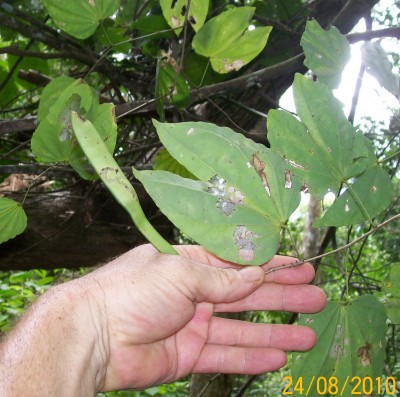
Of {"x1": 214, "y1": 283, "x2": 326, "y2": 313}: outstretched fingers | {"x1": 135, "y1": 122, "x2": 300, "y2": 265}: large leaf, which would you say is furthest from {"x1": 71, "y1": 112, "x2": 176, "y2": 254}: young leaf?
{"x1": 214, "y1": 283, "x2": 326, "y2": 313}: outstretched fingers

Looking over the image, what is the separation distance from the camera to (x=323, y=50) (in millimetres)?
838

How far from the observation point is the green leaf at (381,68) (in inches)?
31.5

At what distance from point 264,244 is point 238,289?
141mm

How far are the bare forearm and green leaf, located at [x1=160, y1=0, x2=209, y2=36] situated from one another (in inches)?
21.8

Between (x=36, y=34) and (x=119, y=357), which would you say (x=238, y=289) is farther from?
(x=36, y=34)

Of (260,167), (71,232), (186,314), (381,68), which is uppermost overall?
(381,68)

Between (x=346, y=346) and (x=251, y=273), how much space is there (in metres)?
0.18

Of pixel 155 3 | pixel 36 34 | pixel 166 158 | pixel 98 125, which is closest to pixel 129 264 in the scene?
pixel 98 125

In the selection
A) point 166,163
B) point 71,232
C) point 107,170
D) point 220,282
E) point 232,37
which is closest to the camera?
point 107,170

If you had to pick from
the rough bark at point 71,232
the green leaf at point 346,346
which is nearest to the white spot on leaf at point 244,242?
the green leaf at point 346,346

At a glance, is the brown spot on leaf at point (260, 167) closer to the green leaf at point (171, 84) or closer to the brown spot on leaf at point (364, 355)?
the brown spot on leaf at point (364, 355)

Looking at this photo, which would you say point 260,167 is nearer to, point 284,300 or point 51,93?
point 284,300

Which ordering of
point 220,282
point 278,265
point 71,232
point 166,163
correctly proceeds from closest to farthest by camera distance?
point 220,282
point 278,265
point 166,163
point 71,232

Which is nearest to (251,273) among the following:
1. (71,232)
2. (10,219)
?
(10,219)
